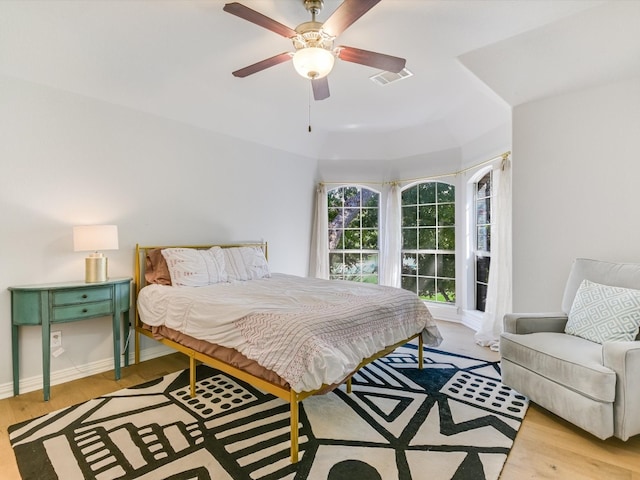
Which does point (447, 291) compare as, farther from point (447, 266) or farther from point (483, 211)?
point (483, 211)

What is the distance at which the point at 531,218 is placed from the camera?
3.11 m

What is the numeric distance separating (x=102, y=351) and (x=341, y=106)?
3609mm

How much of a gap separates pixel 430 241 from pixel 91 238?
424 centimetres

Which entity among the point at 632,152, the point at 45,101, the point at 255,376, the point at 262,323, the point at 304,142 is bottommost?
the point at 255,376

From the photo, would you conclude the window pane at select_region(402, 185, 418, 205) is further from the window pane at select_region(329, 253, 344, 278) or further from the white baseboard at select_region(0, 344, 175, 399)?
the white baseboard at select_region(0, 344, 175, 399)

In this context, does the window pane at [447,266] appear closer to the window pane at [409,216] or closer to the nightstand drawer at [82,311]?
the window pane at [409,216]

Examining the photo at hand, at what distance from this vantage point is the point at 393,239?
5188 mm

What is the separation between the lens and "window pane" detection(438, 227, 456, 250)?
15.8ft

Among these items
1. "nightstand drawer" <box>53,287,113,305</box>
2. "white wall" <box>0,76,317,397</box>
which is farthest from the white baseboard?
"nightstand drawer" <box>53,287,113,305</box>

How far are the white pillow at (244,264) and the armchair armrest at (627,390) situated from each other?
3.06m

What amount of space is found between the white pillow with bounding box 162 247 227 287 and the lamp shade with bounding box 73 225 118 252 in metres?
0.56

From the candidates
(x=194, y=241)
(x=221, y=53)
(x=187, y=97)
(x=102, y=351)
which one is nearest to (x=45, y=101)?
(x=187, y=97)

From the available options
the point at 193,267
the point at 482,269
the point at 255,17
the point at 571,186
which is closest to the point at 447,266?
the point at 482,269

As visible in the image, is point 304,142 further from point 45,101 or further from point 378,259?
point 45,101
